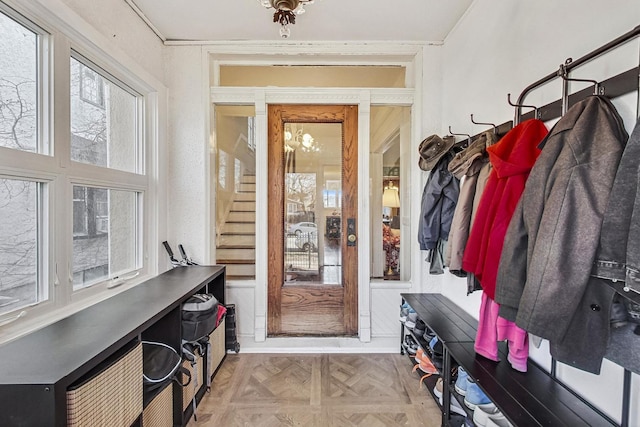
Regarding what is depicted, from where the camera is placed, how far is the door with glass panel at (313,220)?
276cm

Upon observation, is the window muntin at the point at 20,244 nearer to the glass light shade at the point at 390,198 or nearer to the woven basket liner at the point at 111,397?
the woven basket liner at the point at 111,397

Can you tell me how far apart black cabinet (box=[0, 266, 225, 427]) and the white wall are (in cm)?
187

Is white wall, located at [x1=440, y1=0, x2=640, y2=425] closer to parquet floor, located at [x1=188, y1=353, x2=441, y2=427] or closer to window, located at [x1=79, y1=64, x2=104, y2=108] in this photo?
parquet floor, located at [x1=188, y1=353, x2=441, y2=427]

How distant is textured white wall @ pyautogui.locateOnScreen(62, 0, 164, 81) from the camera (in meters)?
1.77

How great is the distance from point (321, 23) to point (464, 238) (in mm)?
1938

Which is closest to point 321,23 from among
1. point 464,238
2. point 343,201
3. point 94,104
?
point 343,201

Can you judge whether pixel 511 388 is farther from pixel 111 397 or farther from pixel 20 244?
pixel 20 244

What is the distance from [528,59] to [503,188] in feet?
2.52

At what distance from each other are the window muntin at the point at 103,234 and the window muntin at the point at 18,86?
38cm

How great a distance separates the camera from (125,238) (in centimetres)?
224

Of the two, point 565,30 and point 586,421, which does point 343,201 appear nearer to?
point 565,30

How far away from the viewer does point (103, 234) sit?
1.99 metres

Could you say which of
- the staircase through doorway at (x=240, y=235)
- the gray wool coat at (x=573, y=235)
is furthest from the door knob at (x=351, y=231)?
the gray wool coat at (x=573, y=235)

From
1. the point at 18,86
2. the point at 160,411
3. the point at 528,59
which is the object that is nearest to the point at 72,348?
the point at 160,411
